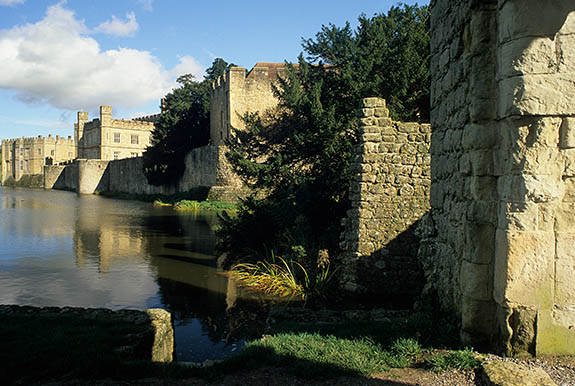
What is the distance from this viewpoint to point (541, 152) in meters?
3.21

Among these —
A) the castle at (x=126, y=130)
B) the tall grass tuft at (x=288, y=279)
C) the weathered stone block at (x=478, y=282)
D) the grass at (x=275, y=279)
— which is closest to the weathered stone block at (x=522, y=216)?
the weathered stone block at (x=478, y=282)

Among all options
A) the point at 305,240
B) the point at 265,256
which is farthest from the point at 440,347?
the point at 265,256

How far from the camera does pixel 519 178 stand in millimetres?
3264

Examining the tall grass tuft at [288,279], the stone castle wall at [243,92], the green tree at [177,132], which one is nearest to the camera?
the tall grass tuft at [288,279]

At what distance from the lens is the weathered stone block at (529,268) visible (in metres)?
3.23

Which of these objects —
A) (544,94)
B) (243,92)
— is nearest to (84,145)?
(243,92)

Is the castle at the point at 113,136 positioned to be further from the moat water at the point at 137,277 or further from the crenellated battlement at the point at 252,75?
the moat water at the point at 137,277

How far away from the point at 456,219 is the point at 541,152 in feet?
3.48

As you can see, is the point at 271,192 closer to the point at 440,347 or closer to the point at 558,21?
the point at 440,347

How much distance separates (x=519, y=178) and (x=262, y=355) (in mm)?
2586

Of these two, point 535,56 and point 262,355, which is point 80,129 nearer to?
point 262,355

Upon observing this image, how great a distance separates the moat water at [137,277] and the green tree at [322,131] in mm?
1618

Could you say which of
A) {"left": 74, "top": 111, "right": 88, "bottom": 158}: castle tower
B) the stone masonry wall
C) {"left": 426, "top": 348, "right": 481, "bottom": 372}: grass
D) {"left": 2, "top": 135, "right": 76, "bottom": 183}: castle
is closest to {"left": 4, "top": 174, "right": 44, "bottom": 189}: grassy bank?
{"left": 2, "top": 135, "right": 76, "bottom": 183}: castle

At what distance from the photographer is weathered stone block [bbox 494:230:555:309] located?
3226 millimetres
